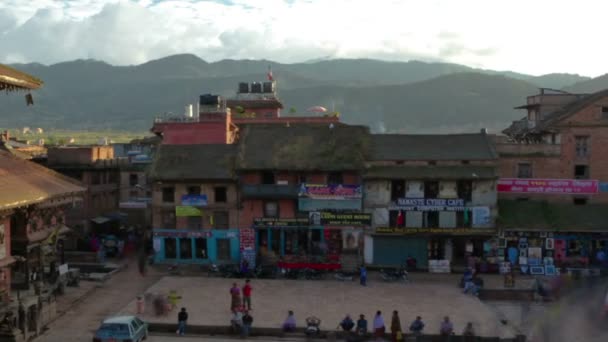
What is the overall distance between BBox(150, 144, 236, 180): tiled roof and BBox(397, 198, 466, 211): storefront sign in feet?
40.2

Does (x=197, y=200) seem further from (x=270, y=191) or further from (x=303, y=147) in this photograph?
(x=303, y=147)

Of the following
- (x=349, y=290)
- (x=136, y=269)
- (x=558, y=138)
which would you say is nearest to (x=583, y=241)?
(x=558, y=138)

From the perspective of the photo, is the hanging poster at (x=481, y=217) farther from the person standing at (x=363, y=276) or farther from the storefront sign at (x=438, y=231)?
the person standing at (x=363, y=276)

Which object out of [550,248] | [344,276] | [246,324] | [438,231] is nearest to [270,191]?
[344,276]

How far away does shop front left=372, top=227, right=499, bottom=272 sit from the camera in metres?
41.1

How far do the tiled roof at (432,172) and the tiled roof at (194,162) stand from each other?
10.2 m

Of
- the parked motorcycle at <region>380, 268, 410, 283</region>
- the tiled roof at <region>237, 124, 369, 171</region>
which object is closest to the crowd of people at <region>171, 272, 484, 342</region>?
the parked motorcycle at <region>380, 268, 410, 283</region>

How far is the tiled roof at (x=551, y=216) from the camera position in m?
40.8

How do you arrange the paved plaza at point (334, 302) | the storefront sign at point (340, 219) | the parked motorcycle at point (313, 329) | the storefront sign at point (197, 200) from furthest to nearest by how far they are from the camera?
1. the storefront sign at point (197, 200)
2. the storefront sign at point (340, 219)
3. the paved plaza at point (334, 302)
4. the parked motorcycle at point (313, 329)

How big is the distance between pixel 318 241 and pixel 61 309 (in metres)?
17.6

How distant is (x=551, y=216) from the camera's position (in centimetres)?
4175

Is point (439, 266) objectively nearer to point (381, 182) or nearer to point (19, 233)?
point (381, 182)

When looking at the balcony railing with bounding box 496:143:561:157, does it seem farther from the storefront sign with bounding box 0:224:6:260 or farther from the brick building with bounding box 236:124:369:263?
the storefront sign with bounding box 0:224:6:260

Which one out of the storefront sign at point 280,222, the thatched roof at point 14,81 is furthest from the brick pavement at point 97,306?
the thatched roof at point 14,81
